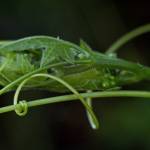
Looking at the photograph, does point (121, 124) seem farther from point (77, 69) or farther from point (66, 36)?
point (77, 69)

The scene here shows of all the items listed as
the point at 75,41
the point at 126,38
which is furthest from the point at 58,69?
the point at 75,41

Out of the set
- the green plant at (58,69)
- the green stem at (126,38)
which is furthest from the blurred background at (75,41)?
the green plant at (58,69)

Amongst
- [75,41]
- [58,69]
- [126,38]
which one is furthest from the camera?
[75,41]

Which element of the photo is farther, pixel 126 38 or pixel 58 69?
pixel 126 38

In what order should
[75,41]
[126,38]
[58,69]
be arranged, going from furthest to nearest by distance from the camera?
[75,41] < [126,38] < [58,69]

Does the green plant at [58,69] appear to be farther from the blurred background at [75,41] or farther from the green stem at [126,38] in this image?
the blurred background at [75,41]

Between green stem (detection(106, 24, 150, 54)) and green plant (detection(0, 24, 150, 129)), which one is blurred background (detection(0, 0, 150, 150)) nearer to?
green stem (detection(106, 24, 150, 54))

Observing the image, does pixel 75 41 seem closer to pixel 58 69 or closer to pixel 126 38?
pixel 126 38
